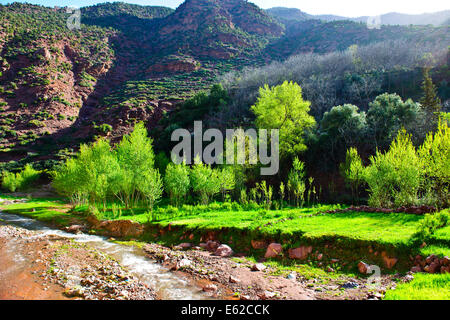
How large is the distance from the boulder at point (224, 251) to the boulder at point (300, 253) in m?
3.46

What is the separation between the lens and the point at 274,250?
1246 centimetres

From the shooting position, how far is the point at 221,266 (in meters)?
11.7

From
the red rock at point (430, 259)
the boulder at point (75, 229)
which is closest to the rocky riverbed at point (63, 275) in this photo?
the boulder at point (75, 229)

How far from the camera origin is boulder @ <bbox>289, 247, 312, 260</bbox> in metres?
11.6

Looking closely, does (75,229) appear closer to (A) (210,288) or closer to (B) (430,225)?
(A) (210,288)

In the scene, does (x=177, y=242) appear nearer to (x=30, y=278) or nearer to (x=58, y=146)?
(x=30, y=278)

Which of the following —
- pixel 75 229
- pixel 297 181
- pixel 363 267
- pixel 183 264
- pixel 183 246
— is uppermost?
pixel 297 181

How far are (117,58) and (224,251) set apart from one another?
413ft

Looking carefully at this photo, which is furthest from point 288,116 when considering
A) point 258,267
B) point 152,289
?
point 152,289

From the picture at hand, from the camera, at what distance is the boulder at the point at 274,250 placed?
1229 cm

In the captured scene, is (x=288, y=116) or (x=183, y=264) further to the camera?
(x=288, y=116)

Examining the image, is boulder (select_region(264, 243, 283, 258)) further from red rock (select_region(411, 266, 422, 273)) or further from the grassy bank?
red rock (select_region(411, 266, 422, 273))

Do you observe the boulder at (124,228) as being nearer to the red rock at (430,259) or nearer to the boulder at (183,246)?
the boulder at (183,246)
